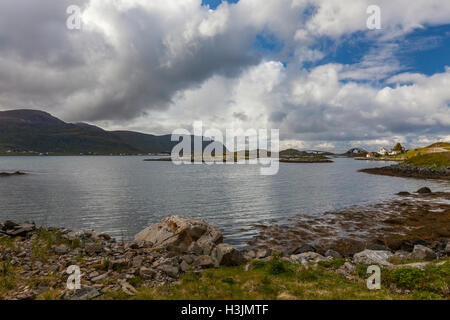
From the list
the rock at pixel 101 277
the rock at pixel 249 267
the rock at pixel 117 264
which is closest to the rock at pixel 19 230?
the rock at pixel 117 264

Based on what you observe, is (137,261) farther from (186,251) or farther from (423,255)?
(423,255)

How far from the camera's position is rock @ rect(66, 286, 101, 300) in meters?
10.5

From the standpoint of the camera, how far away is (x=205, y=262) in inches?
601

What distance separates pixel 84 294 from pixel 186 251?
9652 millimetres

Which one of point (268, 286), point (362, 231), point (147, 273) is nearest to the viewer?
point (268, 286)

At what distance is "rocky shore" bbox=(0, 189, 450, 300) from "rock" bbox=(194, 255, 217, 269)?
0.06 meters

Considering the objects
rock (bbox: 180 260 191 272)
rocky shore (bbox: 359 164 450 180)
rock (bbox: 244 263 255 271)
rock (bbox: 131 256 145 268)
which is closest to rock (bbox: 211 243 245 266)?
rock (bbox: 244 263 255 271)

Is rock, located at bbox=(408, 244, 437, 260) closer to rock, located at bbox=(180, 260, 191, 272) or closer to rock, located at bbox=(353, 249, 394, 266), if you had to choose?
rock, located at bbox=(353, 249, 394, 266)

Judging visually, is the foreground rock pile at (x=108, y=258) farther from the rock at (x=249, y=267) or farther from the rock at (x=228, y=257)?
the rock at (x=249, y=267)

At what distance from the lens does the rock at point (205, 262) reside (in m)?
15.1

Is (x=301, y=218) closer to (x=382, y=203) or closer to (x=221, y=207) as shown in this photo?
(x=221, y=207)

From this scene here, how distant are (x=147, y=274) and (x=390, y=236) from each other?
2767 centimetres

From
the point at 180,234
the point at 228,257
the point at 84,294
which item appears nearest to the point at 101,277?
the point at 84,294
